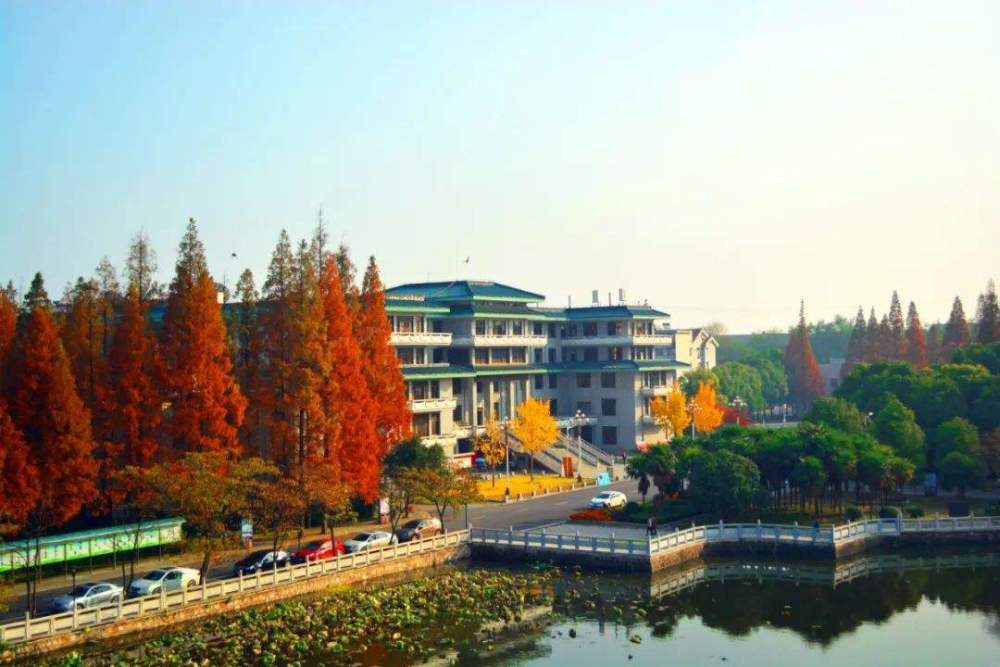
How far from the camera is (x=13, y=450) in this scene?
38125mm

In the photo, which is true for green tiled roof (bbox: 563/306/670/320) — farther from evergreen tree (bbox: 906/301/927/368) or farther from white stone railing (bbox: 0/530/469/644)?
white stone railing (bbox: 0/530/469/644)

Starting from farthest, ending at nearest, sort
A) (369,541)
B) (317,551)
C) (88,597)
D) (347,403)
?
(347,403) → (369,541) → (317,551) → (88,597)

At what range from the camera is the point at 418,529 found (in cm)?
4831

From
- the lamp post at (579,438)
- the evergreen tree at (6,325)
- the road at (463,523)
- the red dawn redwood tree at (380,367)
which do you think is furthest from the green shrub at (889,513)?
the evergreen tree at (6,325)

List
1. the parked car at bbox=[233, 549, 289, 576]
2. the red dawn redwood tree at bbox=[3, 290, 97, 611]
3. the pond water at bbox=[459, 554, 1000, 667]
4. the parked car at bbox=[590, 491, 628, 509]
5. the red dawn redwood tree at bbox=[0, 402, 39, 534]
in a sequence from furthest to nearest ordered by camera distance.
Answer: the parked car at bbox=[590, 491, 628, 509] → the parked car at bbox=[233, 549, 289, 576] → the red dawn redwood tree at bbox=[3, 290, 97, 611] → the red dawn redwood tree at bbox=[0, 402, 39, 534] → the pond water at bbox=[459, 554, 1000, 667]

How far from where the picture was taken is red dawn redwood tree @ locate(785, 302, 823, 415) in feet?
355

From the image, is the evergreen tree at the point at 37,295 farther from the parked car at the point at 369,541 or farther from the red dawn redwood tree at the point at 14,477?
the parked car at the point at 369,541

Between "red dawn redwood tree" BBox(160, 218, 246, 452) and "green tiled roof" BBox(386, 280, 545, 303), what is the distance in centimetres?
2736

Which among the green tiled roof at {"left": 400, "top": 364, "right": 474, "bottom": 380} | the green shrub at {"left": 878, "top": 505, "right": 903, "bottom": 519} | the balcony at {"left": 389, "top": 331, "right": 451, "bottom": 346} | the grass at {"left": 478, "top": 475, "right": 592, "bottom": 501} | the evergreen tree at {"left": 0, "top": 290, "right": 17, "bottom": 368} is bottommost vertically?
the green shrub at {"left": 878, "top": 505, "right": 903, "bottom": 519}

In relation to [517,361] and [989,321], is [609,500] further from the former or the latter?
[989,321]

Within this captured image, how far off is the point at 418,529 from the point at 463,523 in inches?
183

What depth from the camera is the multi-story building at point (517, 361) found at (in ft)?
224

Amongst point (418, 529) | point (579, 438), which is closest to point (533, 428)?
point (579, 438)

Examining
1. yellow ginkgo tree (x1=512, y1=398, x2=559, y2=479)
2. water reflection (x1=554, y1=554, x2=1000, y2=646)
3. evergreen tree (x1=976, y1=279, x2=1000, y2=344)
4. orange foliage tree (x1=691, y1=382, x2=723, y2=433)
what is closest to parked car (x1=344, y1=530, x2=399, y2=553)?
water reflection (x1=554, y1=554, x2=1000, y2=646)
